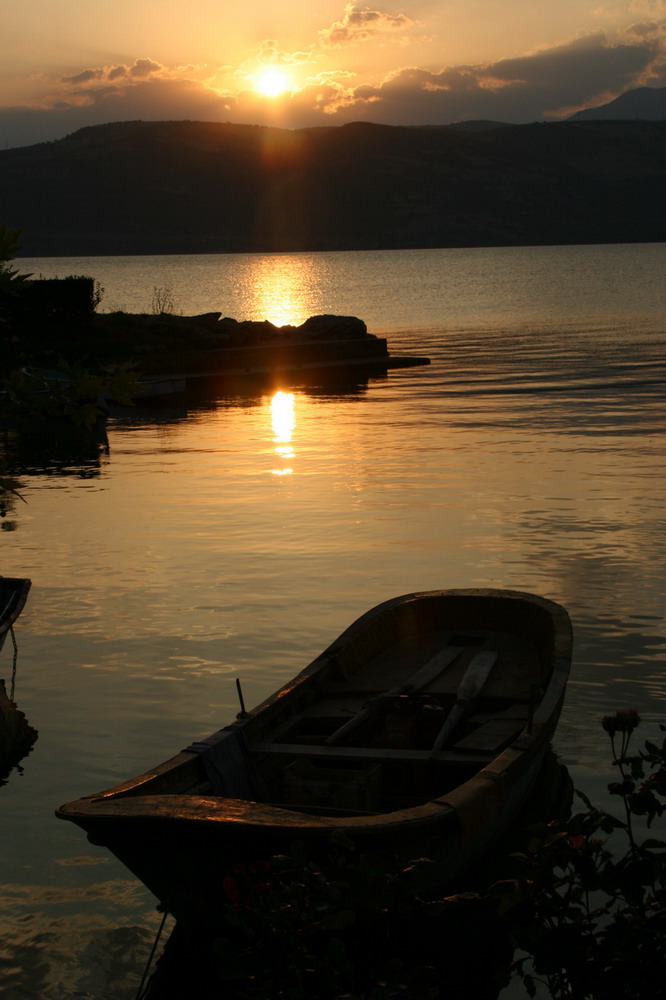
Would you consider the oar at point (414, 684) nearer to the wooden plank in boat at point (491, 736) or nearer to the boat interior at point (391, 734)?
the boat interior at point (391, 734)

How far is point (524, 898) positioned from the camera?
425 cm

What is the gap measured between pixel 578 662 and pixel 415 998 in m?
7.90

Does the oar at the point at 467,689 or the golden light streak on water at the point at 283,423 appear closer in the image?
the oar at the point at 467,689

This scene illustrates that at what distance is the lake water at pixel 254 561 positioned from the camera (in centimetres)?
835

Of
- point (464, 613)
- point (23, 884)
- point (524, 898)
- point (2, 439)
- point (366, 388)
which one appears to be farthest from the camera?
point (366, 388)

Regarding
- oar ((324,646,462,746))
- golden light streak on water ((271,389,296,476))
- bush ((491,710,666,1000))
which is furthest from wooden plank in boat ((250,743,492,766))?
golden light streak on water ((271,389,296,476))

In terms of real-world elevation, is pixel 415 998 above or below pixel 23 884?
above

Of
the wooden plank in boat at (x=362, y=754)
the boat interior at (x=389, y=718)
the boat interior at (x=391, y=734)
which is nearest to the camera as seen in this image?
the boat interior at (x=389, y=718)

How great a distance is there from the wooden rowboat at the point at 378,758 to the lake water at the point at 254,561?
0.85m

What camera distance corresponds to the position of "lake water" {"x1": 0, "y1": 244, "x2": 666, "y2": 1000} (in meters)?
8.35

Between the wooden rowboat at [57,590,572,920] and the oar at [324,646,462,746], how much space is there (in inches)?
0.6

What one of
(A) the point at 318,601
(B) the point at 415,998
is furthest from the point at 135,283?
(B) the point at 415,998

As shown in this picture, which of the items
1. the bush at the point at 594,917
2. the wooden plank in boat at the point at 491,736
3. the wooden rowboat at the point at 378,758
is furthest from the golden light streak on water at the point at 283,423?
the bush at the point at 594,917

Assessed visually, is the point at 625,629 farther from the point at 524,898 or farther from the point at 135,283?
the point at 135,283
